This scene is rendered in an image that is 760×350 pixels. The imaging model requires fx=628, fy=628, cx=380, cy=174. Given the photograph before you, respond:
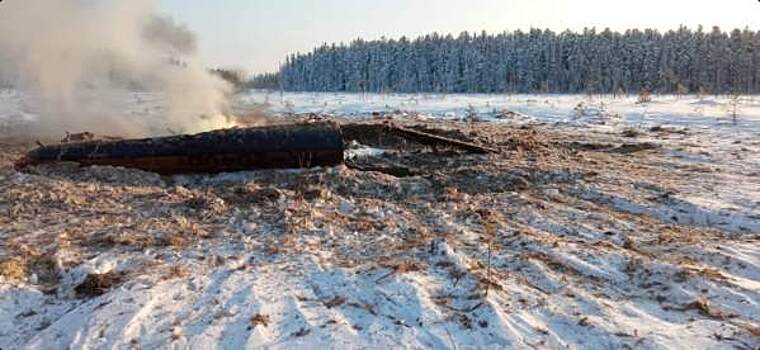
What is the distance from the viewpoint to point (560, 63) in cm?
7900

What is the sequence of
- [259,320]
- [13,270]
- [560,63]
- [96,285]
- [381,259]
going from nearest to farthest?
1. [259,320]
2. [96,285]
3. [13,270]
4. [381,259]
5. [560,63]

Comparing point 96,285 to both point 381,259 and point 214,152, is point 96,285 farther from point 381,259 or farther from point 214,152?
point 214,152

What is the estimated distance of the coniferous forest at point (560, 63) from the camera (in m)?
72.1

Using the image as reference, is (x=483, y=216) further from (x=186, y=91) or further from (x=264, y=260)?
(x=186, y=91)

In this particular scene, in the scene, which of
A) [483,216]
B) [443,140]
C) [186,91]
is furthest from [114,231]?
[186,91]

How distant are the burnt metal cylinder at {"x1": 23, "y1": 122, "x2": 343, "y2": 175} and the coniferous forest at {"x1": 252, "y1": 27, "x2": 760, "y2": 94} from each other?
59647 mm

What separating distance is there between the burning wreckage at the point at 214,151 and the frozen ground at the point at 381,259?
0.34 m

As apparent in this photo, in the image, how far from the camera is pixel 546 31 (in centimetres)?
8800

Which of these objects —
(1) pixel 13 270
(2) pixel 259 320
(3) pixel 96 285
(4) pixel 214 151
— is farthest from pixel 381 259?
(4) pixel 214 151

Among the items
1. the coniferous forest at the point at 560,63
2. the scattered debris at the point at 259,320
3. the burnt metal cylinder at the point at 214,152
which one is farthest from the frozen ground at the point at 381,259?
the coniferous forest at the point at 560,63

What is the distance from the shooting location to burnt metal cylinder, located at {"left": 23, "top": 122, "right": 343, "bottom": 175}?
10102 mm

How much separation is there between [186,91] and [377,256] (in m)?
10.8

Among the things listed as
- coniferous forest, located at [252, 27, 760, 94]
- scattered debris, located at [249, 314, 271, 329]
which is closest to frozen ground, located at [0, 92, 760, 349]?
scattered debris, located at [249, 314, 271, 329]

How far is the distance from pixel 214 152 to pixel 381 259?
5.41 metres
